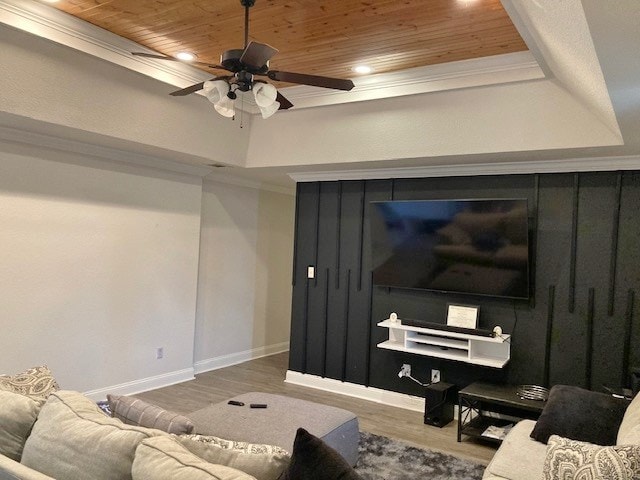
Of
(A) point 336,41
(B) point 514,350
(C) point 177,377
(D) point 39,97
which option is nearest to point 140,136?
(D) point 39,97

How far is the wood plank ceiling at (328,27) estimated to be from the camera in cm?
305

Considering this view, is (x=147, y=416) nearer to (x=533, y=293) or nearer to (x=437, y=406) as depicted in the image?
(x=437, y=406)

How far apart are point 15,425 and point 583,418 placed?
9.57ft

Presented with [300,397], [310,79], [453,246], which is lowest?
[300,397]

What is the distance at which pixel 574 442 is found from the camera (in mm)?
2094

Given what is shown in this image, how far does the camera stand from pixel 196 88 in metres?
3.06

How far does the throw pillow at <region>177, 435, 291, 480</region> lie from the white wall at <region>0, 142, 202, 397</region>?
10.1 ft

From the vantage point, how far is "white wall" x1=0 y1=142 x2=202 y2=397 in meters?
4.18

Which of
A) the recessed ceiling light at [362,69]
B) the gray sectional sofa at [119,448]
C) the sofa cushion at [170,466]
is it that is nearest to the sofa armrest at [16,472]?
the gray sectional sofa at [119,448]

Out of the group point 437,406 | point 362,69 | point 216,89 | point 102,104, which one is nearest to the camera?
point 216,89

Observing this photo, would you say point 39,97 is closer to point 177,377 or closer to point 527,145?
point 177,377

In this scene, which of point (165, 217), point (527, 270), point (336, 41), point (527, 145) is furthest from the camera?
point (165, 217)

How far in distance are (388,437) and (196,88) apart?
121 inches

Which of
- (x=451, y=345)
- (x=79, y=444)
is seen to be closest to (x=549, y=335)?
(x=451, y=345)
